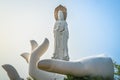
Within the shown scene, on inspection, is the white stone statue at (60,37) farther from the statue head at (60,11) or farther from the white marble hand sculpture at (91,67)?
the white marble hand sculpture at (91,67)

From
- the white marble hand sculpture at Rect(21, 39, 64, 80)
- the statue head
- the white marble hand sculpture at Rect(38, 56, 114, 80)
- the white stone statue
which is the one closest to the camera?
the white marble hand sculpture at Rect(38, 56, 114, 80)

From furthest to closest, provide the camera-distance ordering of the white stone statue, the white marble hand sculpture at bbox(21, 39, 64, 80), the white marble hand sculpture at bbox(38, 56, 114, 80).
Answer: the white stone statue, the white marble hand sculpture at bbox(21, 39, 64, 80), the white marble hand sculpture at bbox(38, 56, 114, 80)

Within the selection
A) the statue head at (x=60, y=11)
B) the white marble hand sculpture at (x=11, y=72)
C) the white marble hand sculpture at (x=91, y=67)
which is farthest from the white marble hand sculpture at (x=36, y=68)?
the statue head at (x=60, y=11)

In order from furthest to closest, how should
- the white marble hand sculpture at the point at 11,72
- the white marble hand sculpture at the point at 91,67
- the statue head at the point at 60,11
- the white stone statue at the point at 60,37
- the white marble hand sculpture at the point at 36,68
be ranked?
the statue head at the point at 60,11
the white stone statue at the point at 60,37
the white marble hand sculpture at the point at 36,68
the white marble hand sculpture at the point at 11,72
the white marble hand sculpture at the point at 91,67

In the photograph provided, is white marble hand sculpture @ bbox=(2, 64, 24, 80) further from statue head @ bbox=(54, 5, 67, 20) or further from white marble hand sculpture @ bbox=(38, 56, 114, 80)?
statue head @ bbox=(54, 5, 67, 20)

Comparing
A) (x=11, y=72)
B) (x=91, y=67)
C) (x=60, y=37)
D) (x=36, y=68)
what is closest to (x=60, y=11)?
(x=60, y=37)

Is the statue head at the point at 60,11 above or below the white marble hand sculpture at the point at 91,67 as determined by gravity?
above

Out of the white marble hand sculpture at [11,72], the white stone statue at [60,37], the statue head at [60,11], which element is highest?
the statue head at [60,11]

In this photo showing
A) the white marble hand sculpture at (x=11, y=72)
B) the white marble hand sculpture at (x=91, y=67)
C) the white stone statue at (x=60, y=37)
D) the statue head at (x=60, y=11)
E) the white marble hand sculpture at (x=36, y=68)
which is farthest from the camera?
the statue head at (x=60, y=11)

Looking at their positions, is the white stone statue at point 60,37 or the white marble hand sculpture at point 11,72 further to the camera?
the white stone statue at point 60,37

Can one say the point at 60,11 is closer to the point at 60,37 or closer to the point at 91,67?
the point at 60,37

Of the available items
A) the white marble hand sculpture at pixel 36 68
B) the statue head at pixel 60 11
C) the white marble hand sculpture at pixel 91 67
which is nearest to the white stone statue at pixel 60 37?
the statue head at pixel 60 11

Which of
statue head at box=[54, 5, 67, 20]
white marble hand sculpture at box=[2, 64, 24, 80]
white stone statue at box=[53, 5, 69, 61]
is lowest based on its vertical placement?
white marble hand sculpture at box=[2, 64, 24, 80]

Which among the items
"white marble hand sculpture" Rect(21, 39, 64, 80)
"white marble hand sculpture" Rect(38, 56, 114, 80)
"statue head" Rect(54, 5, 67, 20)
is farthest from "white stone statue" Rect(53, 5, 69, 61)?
"white marble hand sculpture" Rect(38, 56, 114, 80)
